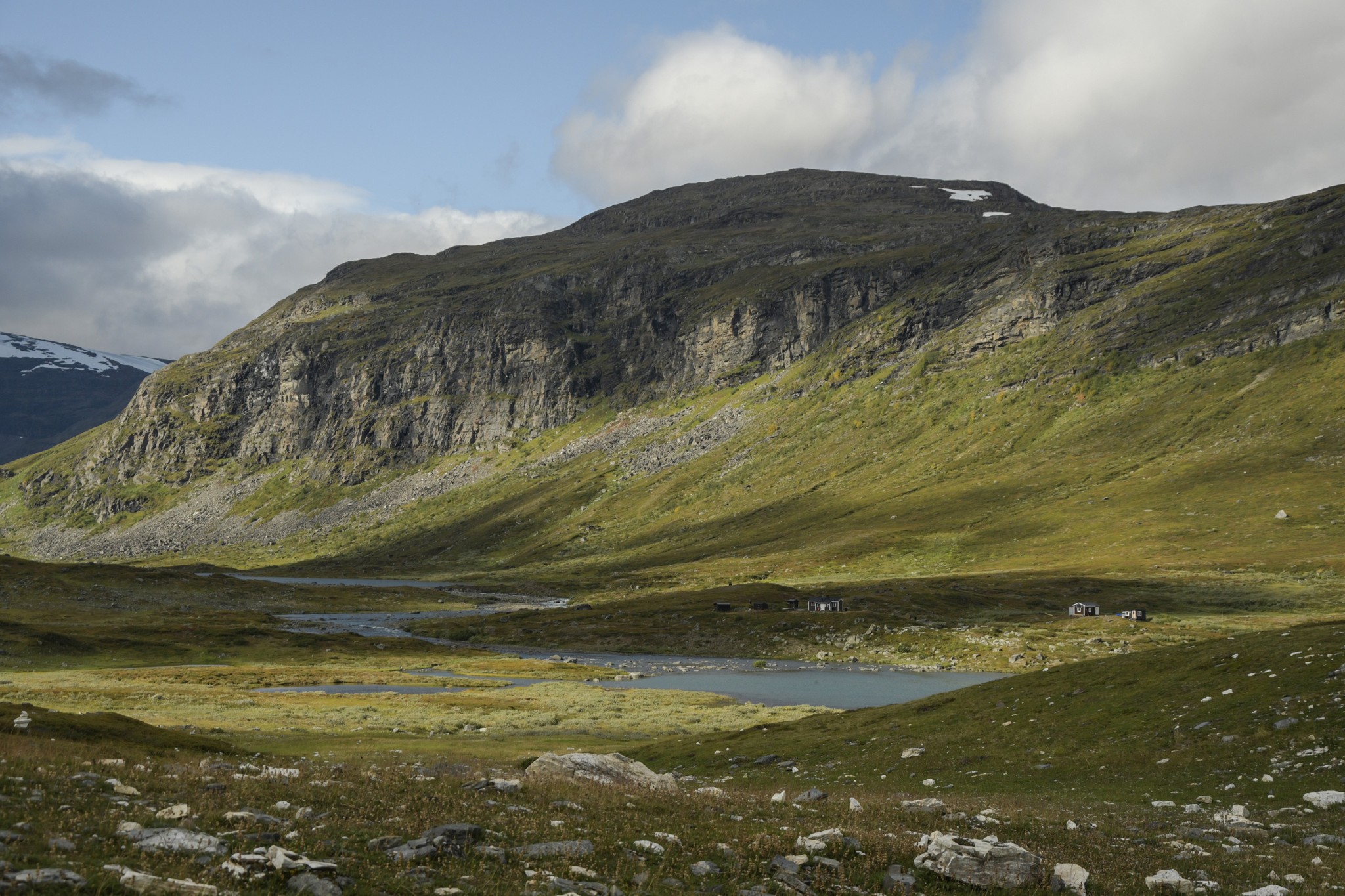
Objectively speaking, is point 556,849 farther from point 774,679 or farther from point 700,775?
point 774,679

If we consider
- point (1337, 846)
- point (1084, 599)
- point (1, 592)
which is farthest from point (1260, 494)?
point (1, 592)

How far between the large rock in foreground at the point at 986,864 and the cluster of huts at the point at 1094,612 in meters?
110

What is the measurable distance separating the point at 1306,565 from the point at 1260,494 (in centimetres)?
4070

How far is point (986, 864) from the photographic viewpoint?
1806 centimetres

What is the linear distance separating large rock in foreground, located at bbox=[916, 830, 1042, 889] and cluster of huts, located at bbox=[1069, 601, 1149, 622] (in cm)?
11040

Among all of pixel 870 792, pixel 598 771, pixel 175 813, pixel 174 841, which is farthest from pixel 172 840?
pixel 870 792

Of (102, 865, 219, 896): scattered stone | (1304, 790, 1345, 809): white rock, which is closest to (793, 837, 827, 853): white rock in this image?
(102, 865, 219, 896): scattered stone

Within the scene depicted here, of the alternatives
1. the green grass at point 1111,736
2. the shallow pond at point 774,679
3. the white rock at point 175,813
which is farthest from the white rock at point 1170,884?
the shallow pond at point 774,679

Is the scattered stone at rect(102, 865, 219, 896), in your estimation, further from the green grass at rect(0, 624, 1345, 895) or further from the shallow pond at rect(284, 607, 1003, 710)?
the shallow pond at rect(284, 607, 1003, 710)

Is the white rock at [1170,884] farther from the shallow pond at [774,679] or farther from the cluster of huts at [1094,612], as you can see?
the cluster of huts at [1094,612]

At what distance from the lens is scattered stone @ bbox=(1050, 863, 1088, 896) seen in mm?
17562

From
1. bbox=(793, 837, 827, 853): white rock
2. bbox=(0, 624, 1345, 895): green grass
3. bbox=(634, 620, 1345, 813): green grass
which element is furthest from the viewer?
bbox=(634, 620, 1345, 813): green grass

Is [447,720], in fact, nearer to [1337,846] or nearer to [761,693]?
[761,693]

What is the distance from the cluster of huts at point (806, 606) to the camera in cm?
13362
